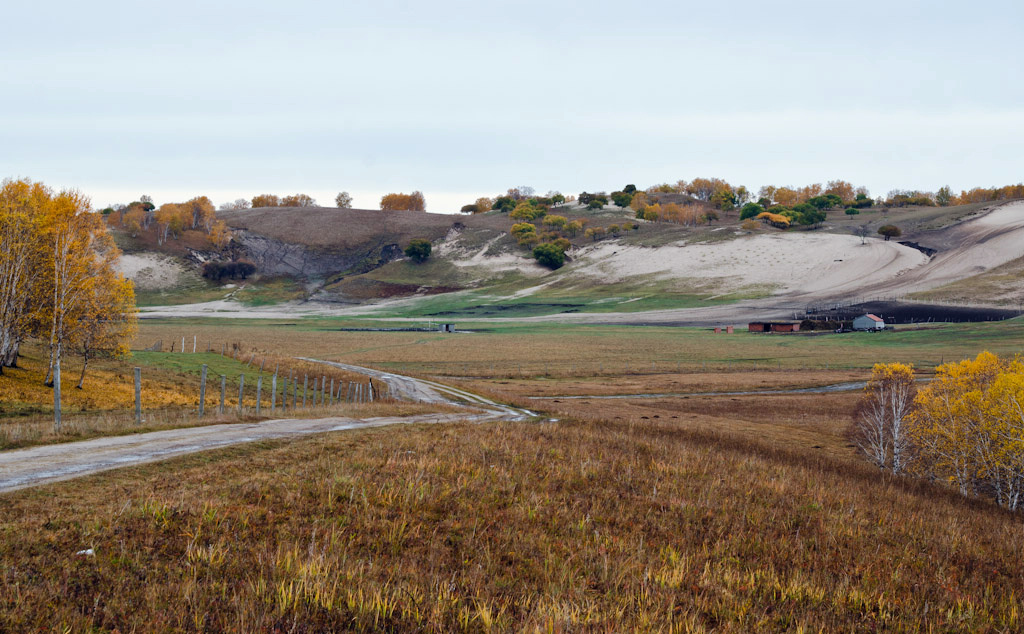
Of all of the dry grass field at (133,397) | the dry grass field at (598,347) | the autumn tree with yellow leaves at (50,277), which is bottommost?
the dry grass field at (598,347)

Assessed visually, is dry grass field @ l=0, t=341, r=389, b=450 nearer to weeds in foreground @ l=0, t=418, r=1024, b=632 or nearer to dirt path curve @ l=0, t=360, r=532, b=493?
dirt path curve @ l=0, t=360, r=532, b=493

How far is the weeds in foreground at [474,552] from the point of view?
28.0 ft

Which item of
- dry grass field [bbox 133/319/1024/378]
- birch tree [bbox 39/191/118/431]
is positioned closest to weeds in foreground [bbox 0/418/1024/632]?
Answer: birch tree [bbox 39/191/118/431]

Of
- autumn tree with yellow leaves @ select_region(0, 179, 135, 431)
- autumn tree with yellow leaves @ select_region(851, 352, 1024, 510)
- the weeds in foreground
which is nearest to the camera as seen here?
the weeds in foreground

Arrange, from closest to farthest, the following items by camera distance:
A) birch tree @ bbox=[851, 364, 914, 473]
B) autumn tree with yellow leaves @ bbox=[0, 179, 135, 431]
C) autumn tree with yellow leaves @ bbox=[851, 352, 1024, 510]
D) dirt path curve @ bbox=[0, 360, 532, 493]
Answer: dirt path curve @ bbox=[0, 360, 532, 493] < autumn tree with yellow leaves @ bbox=[851, 352, 1024, 510] < birch tree @ bbox=[851, 364, 914, 473] < autumn tree with yellow leaves @ bbox=[0, 179, 135, 431]

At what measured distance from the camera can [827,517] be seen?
51.3 feet

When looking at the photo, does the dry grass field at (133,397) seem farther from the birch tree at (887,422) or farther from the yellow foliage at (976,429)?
the yellow foliage at (976,429)

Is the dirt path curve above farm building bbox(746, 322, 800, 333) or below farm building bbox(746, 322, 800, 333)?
above

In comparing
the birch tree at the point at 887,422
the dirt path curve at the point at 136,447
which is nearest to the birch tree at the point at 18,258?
the dirt path curve at the point at 136,447

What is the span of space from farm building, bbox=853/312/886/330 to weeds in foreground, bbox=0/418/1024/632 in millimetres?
134971

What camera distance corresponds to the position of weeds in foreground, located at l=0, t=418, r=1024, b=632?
8.54 m

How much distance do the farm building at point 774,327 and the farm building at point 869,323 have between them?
11.9 metres

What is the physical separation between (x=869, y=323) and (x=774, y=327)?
18506 mm

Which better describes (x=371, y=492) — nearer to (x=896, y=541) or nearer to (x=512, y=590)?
(x=512, y=590)
